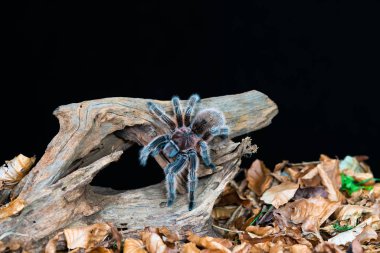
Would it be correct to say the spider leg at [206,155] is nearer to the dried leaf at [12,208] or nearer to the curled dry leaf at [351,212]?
the curled dry leaf at [351,212]

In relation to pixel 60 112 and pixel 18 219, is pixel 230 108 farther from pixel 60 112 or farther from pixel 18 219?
pixel 18 219

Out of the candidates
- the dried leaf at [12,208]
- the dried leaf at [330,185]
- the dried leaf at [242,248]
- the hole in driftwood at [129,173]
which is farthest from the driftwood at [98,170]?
the hole in driftwood at [129,173]

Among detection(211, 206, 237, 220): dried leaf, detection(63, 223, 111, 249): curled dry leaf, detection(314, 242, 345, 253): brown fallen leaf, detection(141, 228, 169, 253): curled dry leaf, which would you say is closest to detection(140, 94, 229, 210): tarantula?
detection(141, 228, 169, 253): curled dry leaf

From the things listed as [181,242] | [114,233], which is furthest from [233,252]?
[114,233]

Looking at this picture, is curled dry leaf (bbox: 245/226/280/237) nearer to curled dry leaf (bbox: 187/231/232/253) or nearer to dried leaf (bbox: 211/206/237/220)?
curled dry leaf (bbox: 187/231/232/253)

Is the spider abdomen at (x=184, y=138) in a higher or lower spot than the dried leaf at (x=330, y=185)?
higher

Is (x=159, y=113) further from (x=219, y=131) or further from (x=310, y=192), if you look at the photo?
(x=310, y=192)

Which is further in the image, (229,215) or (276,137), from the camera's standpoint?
(276,137)

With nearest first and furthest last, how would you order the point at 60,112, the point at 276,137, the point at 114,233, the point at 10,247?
the point at 10,247, the point at 114,233, the point at 60,112, the point at 276,137
